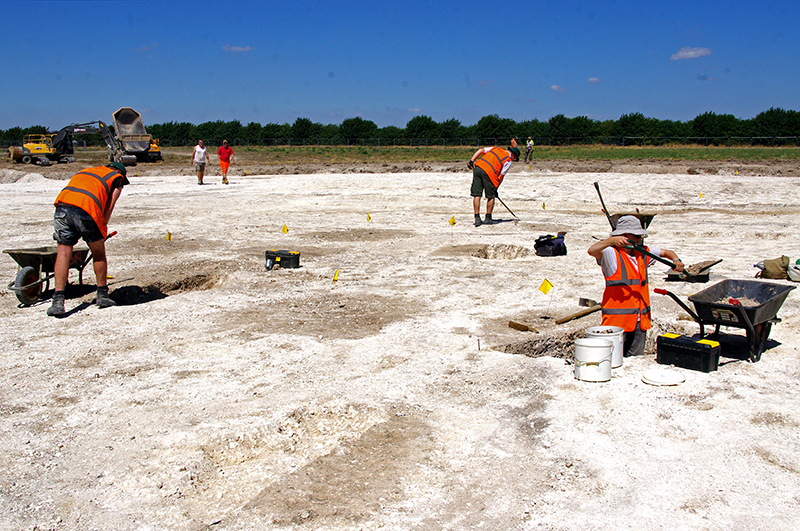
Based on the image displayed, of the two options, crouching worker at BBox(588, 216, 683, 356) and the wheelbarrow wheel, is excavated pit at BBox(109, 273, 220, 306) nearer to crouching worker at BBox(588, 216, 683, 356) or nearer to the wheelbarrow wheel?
the wheelbarrow wheel

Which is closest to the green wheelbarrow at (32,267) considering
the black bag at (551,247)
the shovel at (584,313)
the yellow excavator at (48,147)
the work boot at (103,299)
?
the work boot at (103,299)

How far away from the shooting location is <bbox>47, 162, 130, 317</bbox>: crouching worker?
6707 millimetres

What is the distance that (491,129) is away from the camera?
79438mm

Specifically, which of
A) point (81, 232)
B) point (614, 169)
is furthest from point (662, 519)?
point (614, 169)

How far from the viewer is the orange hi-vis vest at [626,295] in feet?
18.1

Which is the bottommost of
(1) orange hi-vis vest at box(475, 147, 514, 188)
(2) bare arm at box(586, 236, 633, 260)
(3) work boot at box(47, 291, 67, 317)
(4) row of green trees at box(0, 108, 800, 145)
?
(3) work boot at box(47, 291, 67, 317)

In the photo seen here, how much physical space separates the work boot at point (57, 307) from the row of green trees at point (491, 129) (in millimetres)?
71449

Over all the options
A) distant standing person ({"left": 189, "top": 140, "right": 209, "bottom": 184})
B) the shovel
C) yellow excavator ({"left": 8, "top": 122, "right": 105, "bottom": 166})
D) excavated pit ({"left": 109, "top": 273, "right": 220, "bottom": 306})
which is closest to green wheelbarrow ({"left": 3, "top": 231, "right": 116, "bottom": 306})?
excavated pit ({"left": 109, "top": 273, "right": 220, "bottom": 306})

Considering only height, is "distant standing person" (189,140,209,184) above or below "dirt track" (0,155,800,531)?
above

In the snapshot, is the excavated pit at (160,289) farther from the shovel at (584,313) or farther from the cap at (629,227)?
the cap at (629,227)

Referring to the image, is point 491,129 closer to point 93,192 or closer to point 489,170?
point 489,170

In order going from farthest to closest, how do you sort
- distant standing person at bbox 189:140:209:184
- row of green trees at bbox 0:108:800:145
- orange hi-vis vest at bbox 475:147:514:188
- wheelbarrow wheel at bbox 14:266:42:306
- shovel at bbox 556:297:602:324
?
1. row of green trees at bbox 0:108:800:145
2. distant standing person at bbox 189:140:209:184
3. orange hi-vis vest at bbox 475:147:514:188
4. wheelbarrow wheel at bbox 14:266:42:306
5. shovel at bbox 556:297:602:324

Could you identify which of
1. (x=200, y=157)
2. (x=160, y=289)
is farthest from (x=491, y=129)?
(x=160, y=289)

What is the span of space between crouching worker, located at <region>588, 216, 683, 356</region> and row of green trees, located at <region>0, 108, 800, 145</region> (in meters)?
71.7
